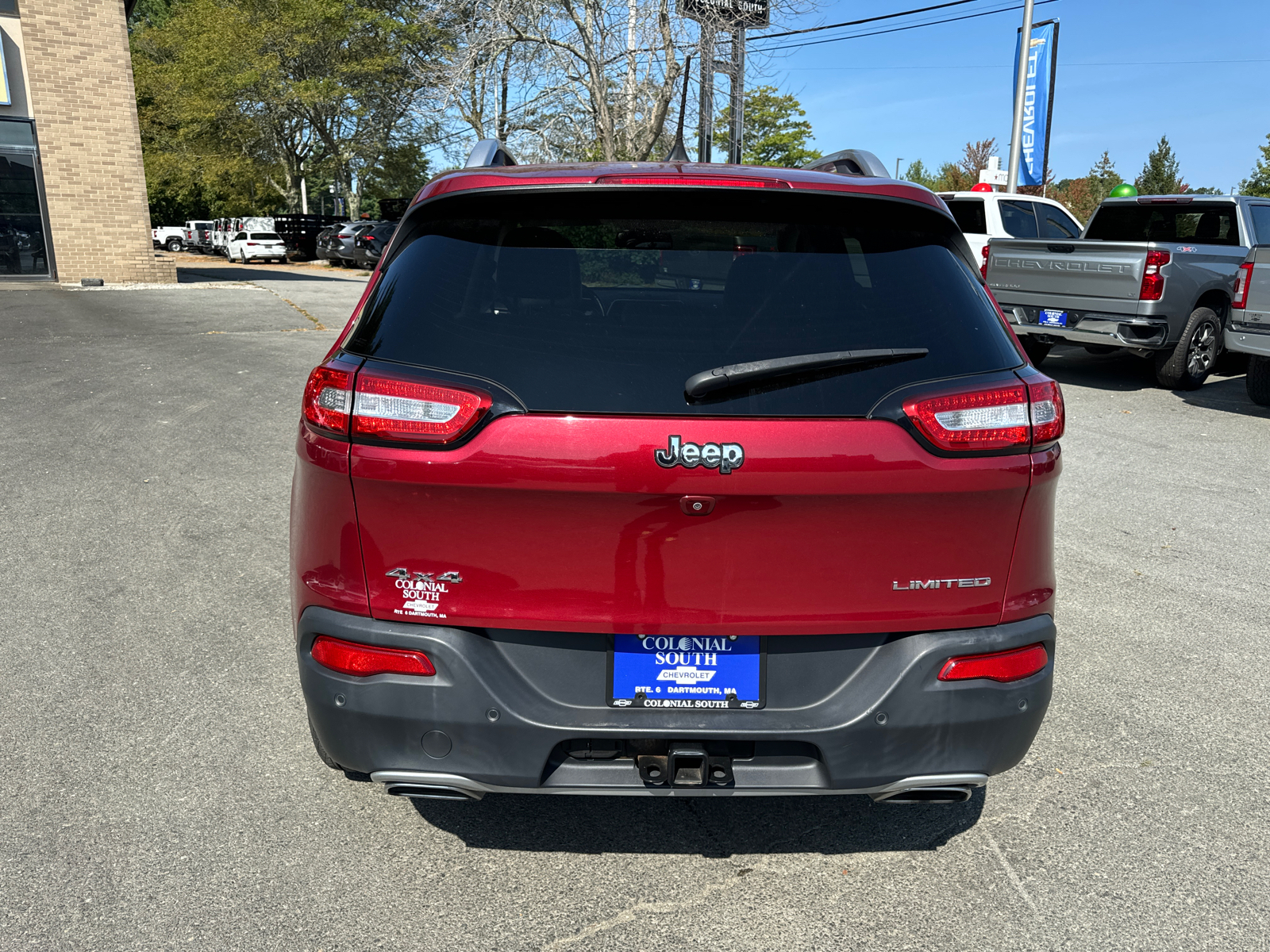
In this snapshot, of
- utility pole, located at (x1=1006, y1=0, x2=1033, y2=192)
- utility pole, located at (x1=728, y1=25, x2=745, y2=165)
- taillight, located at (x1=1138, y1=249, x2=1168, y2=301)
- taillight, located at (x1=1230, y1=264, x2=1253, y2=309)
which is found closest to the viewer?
taillight, located at (x1=1230, y1=264, x2=1253, y2=309)

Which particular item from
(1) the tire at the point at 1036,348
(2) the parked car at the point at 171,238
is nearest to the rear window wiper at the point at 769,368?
(1) the tire at the point at 1036,348

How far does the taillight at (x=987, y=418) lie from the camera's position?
2240mm

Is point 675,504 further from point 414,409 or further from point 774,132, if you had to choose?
point 774,132

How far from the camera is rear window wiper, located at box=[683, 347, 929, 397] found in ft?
7.14

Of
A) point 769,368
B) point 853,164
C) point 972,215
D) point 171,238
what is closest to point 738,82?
point 972,215

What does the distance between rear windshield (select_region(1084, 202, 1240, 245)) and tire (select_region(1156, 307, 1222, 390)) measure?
99cm

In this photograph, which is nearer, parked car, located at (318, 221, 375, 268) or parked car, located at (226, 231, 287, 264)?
parked car, located at (318, 221, 375, 268)

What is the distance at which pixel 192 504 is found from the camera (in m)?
5.96

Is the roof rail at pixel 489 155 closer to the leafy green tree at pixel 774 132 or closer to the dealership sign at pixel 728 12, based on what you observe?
the dealership sign at pixel 728 12

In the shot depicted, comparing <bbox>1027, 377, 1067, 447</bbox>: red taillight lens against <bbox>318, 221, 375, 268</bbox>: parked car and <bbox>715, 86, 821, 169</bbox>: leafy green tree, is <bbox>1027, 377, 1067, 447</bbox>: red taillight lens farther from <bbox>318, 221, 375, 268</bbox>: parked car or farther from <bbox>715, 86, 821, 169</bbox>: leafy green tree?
<bbox>715, 86, 821, 169</bbox>: leafy green tree

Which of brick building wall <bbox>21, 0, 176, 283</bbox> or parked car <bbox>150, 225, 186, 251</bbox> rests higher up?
brick building wall <bbox>21, 0, 176, 283</bbox>

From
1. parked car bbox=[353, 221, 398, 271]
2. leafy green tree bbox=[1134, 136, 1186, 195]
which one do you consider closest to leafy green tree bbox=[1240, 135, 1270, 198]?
leafy green tree bbox=[1134, 136, 1186, 195]

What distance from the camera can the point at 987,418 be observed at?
228 cm

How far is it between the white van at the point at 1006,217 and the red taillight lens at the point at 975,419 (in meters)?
12.4
